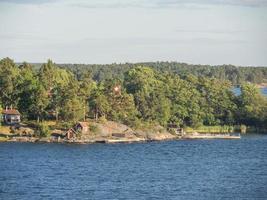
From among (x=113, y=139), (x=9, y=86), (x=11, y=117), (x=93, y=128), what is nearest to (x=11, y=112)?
(x=11, y=117)

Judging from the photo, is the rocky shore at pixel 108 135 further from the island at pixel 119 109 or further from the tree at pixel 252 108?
the tree at pixel 252 108

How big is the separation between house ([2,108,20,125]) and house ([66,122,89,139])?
1048cm

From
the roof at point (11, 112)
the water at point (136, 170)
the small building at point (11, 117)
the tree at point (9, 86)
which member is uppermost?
the tree at point (9, 86)

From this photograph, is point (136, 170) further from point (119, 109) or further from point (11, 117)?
point (11, 117)

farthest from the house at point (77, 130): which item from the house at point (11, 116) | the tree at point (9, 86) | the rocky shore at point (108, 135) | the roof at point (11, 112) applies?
the tree at point (9, 86)

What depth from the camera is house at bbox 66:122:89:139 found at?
397 feet

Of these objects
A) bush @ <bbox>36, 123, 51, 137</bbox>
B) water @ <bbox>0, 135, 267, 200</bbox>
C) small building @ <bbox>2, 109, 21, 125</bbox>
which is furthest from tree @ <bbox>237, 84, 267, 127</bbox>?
small building @ <bbox>2, 109, 21, 125</bbox>

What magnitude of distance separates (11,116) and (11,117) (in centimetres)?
18

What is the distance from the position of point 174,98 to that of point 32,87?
99.9 feet

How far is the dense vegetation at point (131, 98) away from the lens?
12625cm

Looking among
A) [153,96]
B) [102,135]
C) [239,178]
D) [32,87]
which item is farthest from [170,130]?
[239,178]

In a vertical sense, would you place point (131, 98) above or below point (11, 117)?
above

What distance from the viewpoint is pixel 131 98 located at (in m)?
132

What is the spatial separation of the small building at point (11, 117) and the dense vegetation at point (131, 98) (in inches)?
78.5
